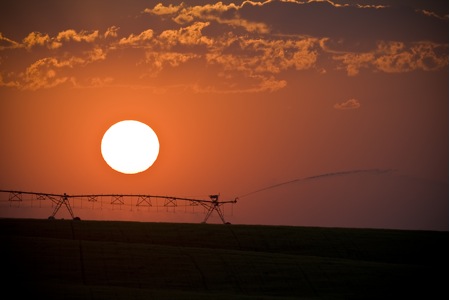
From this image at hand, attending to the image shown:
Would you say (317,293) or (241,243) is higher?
(241,243)

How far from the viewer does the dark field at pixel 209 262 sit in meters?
63.2

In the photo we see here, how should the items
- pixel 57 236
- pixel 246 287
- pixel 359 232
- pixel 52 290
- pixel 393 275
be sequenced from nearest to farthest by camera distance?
pixel 52 290 < pixel 246 287 < pixel 393 275 < pixel 57 236 < pixel 359 232

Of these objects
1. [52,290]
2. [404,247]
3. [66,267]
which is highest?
[404,247]

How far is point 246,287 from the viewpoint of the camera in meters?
65.7

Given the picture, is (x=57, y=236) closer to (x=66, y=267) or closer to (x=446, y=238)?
(x=66, y=267)

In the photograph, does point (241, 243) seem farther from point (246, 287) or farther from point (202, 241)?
point (246, 287)

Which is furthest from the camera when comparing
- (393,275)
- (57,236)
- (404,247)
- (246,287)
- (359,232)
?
(359,232)

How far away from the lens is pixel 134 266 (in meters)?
68.4

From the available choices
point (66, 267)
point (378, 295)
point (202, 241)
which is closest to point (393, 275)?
point (378, 295)

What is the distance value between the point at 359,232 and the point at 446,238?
8.94 m

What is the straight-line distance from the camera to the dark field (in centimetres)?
6319

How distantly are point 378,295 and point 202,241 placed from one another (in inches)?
889

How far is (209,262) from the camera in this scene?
71.6m

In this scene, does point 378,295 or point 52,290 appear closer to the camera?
point 52,290
